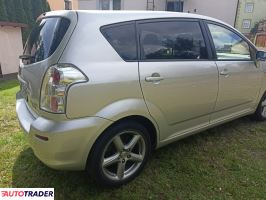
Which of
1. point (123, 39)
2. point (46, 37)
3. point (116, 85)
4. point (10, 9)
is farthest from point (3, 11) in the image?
point (116, 85)

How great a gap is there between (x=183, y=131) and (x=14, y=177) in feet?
6.35

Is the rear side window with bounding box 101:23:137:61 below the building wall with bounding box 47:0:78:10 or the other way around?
the other way around

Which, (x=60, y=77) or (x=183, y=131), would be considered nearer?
(x=60, y=77)

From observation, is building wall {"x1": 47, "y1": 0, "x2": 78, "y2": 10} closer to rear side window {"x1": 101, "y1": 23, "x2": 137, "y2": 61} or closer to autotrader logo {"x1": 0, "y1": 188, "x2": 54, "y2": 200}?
rear side window {"x1": 101, "y1": 23, "x2": 137, "y2": 61}

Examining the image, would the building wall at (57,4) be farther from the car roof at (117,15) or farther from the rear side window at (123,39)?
the rear side window at (123,39)

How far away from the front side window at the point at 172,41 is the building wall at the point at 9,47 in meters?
8.45

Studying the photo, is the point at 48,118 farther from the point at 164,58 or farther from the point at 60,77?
the point at 164,58

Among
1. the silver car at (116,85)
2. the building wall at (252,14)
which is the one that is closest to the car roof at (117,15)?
the silver car at (116,85)

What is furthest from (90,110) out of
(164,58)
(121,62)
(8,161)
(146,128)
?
(8,161)

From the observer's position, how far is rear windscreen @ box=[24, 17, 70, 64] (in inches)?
93.0

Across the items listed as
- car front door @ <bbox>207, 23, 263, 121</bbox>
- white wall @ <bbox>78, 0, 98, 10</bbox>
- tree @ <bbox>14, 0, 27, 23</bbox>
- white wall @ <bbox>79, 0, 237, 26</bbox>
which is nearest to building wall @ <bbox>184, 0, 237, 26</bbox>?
white wall @ <bbox>79, 0, 237, 26</bbox>

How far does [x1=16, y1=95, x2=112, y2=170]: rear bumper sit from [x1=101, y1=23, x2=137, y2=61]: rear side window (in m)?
0.66

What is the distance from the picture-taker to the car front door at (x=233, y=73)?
349cm

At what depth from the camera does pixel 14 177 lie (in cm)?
289
